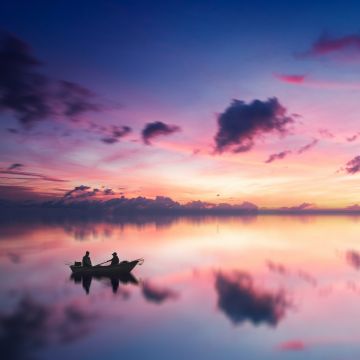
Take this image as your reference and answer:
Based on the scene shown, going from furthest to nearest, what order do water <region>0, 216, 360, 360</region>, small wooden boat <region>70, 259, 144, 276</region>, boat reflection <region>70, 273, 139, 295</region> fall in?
small wooden boat <region>70, 259, 144, 276</region>, boat reflection <region>70, 273, 139, 295</region>, water <region>0, 216, 360, 360</region>

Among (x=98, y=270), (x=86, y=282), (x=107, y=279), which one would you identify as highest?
(x=98, y=270)

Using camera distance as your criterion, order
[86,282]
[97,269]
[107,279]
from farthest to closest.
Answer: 1. [107,279]
2. [97,269]
3. [86,282]

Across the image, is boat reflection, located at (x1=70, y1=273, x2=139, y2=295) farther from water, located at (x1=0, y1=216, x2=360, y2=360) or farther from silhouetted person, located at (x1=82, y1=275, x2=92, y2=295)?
water, located at (x1=0, y1=216, x2=360, y2=360)

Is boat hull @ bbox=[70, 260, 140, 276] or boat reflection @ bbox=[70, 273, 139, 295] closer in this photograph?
boat reflection @ bbox=[70, 273, 139, 295]

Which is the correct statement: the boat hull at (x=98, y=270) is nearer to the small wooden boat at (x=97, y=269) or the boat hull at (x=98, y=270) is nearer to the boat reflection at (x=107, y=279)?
the small wooden boat at (x=97, y=269)

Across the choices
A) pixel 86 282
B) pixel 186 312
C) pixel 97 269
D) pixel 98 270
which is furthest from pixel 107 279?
pixel 186 312

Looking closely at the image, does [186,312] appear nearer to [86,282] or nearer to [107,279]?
[107,279]

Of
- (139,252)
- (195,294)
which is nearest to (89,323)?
(195,294)

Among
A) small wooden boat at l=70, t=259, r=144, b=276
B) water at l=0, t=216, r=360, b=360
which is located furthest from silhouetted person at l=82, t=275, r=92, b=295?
small wooden boat at l=70, t=259, r=144, b=276

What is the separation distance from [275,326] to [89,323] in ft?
40.5

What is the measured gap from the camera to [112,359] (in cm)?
1770

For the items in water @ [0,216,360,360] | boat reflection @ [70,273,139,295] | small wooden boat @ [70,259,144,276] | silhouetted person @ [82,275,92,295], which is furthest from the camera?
small wooden boat @ [70,259,144,276]

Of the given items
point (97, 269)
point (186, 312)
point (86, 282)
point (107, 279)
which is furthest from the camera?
point (107, 279)

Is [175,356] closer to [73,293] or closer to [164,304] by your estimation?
[164,304]
